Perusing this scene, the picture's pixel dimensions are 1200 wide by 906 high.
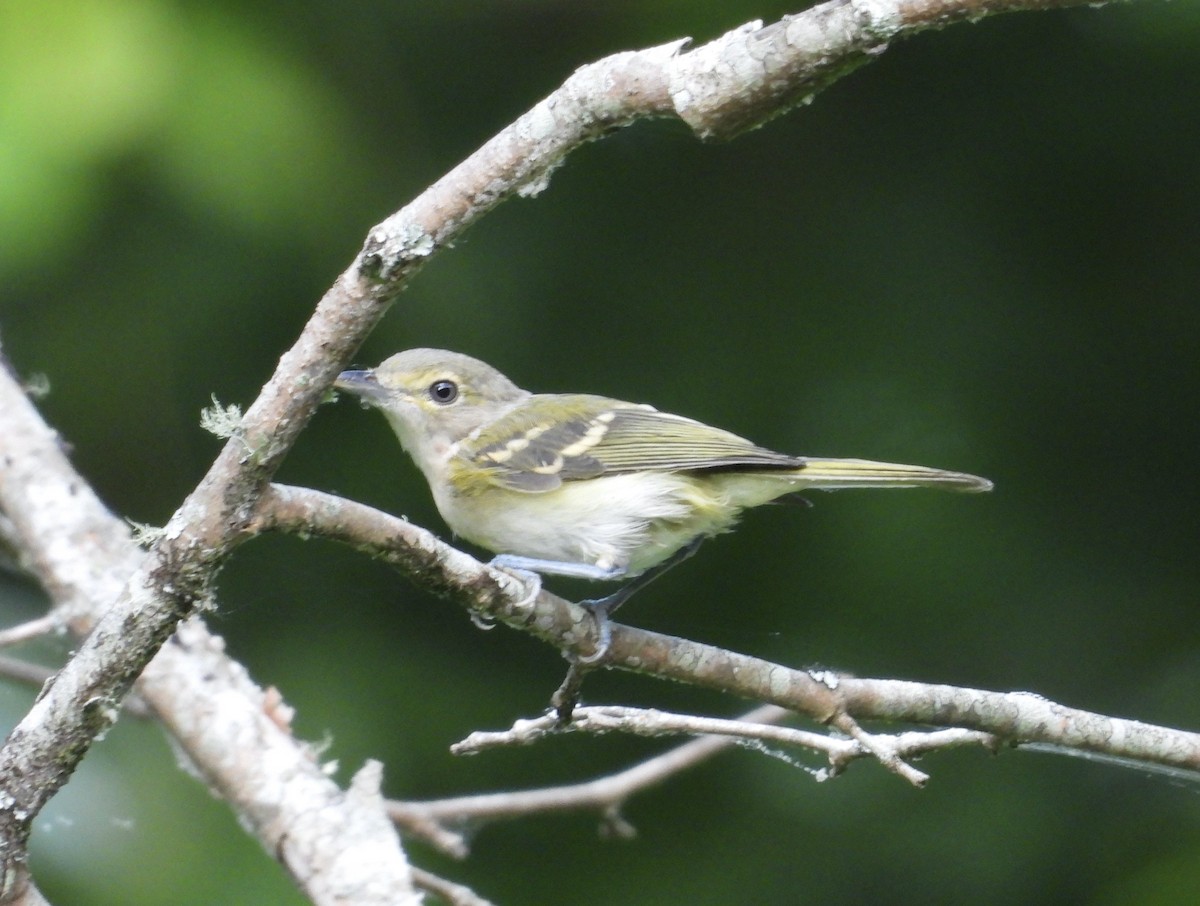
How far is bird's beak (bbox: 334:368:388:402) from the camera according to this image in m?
3.03

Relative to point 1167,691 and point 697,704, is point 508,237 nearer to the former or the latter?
point 697,704

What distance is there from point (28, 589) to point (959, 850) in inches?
108

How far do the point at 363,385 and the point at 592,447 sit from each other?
1.85ft

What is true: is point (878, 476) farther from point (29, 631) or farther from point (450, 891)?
point (29, 631)

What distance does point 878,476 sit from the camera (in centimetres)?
277

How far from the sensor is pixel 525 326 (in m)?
3.87

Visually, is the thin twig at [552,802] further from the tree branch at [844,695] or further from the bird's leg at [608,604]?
the tree branch at [844,695]

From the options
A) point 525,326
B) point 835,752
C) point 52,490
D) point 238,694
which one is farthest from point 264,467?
point 525,326

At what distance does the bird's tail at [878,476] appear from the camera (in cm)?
268

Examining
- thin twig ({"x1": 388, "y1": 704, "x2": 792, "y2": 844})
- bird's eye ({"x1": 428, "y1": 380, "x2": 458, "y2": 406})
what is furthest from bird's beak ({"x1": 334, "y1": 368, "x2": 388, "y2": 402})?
thin twig ({"x1": 388, "y1": 704, "x2": 792, "y2": 844})

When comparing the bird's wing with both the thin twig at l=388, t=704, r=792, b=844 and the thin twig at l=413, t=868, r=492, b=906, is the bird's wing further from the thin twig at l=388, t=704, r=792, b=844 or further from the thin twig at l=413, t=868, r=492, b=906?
the thin twig at l=413, t=868, r=492, b=906

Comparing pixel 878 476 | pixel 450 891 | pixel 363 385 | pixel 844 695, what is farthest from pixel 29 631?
pixel 878 476

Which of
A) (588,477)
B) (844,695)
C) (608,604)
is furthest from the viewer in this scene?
(588,477)

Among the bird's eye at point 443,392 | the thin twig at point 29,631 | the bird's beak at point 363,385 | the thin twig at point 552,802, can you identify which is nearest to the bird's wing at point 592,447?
the bird's eye at point 443,392
